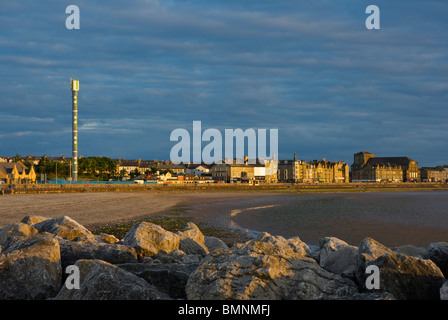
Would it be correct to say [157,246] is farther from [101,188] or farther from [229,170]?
[229,170]

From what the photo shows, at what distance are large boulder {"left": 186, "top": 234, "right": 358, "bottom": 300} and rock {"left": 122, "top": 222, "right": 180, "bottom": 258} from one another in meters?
2.74

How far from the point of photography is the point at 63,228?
12.0m

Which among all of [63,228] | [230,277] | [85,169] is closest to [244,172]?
[85,169]

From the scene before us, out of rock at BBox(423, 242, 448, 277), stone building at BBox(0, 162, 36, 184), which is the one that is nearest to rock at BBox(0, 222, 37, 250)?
rock at BBox(423, 242, 448, 277)

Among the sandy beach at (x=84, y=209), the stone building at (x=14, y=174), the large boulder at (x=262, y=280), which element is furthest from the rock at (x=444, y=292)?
the stone building at (x=14, y=174)

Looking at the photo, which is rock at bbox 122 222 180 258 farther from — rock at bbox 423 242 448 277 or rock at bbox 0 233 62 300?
rock at bbox 423 242 448 277

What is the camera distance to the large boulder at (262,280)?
6.16m

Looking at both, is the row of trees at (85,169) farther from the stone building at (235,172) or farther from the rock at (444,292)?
the rock at (444,292)

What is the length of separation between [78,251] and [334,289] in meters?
5.14

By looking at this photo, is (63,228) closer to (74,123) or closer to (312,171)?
(74,123)

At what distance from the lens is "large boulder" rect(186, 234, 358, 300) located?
20.2 ft

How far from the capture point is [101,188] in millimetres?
78188

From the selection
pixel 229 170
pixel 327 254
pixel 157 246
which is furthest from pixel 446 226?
pixel 229 170

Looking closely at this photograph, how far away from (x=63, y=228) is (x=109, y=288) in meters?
6.40
